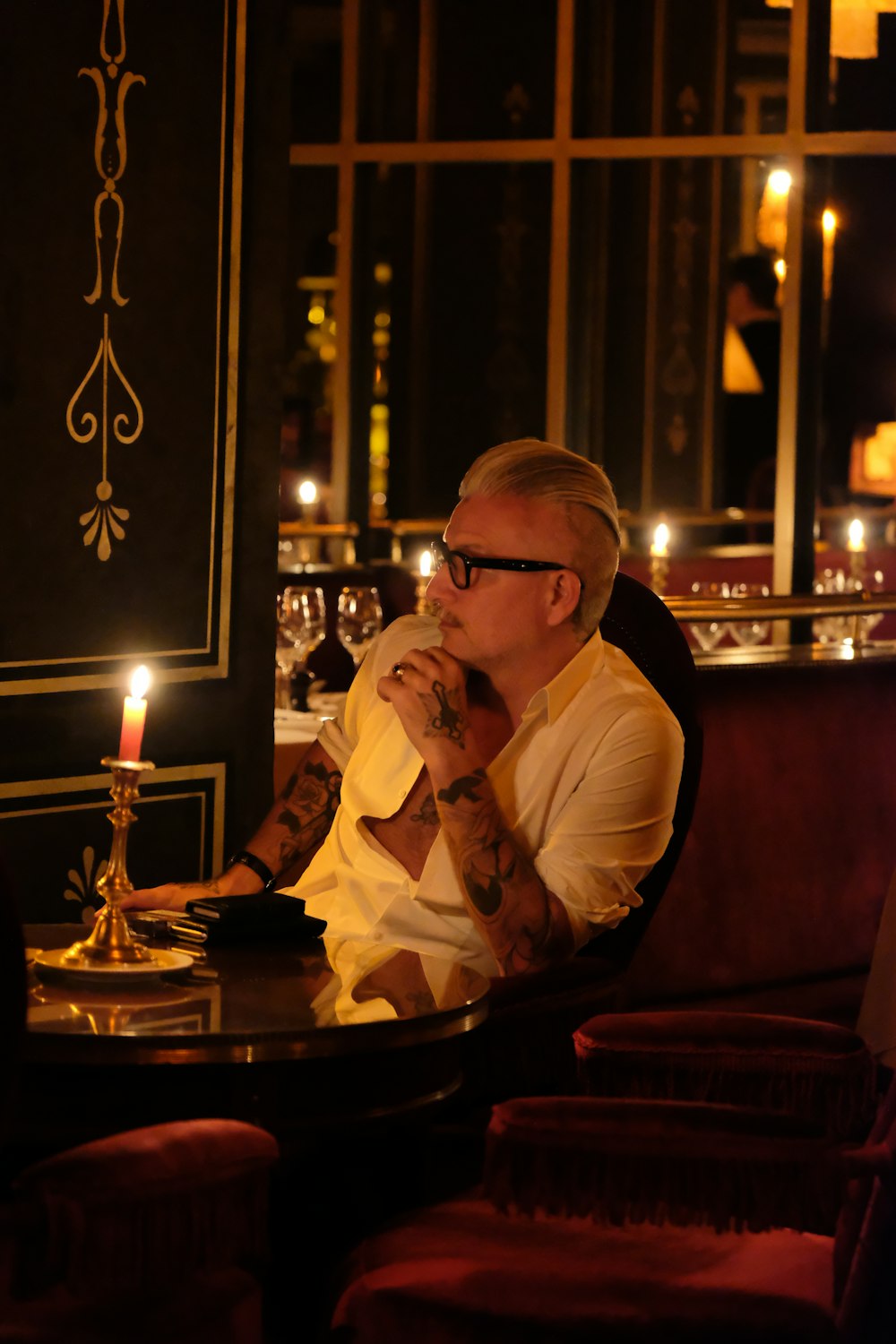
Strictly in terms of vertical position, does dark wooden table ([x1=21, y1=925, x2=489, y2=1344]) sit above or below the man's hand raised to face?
below

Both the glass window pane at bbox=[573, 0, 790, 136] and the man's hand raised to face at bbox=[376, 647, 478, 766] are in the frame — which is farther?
the glass window pane at bbox=[573, 0, 790, 136]

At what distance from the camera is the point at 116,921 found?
2061mm

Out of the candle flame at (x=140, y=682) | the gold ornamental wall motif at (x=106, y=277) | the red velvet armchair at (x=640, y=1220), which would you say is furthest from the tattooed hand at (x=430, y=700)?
the gold ornamental wall motif at (x=106, y=277)

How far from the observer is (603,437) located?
9.14m

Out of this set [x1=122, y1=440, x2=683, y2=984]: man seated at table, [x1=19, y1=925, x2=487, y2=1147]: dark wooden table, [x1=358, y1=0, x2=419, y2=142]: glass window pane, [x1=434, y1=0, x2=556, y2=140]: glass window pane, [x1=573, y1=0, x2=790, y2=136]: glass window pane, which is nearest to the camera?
[x1=19, y1=925, x2=487, y2=1147]: dark wooden table

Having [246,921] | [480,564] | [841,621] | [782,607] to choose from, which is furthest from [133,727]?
[841,621]

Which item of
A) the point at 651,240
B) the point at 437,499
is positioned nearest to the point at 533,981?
the point at 437,499

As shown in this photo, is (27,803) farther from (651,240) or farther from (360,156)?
(651,240)

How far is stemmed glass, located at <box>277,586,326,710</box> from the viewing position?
4.85 m

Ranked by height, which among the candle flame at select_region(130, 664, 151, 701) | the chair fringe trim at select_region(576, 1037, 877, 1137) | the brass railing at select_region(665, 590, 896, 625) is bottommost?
the chair fringe trim at select_region(576, 1037, 877, 1137)

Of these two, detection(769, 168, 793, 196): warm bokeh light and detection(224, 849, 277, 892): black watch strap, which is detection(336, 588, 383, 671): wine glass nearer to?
detection(224, 849, 277, 892): black watch strap

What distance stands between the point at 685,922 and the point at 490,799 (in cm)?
117

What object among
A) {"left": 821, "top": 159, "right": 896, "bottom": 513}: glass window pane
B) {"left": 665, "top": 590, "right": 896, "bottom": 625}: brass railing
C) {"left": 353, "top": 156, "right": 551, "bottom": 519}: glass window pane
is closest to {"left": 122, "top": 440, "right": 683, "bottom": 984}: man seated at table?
{"left": 665, "top": 590, "right": 896, "bottom": 625}: brass railing

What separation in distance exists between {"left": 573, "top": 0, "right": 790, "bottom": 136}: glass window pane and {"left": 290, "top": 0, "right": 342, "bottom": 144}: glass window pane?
4252mm
